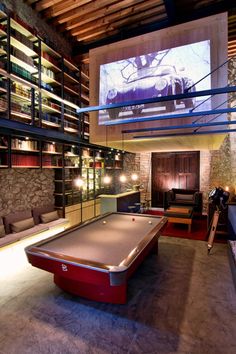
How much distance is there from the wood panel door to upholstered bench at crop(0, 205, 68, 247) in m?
4.80

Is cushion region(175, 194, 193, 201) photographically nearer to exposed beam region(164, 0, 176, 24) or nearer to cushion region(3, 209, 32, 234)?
cushion region(3, 209, 32, 234)

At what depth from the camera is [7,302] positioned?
2.74 metres

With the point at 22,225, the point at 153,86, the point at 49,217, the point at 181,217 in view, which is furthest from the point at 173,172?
the point at 22,225

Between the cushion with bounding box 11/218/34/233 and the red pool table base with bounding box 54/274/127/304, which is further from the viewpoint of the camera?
the cushion with bounding box 11/218/34/233

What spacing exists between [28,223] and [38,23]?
4.92m

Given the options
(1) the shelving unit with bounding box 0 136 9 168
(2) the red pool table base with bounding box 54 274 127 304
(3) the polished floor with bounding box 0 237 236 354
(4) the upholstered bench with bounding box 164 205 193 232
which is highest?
(1) the shelving unit with bounding box 0 136 9 168

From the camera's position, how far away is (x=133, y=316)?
2.46m

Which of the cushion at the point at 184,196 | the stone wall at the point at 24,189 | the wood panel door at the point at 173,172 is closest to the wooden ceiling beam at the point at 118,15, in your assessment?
the stone wall at the point at 24,189

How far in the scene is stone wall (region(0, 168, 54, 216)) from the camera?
4.58m

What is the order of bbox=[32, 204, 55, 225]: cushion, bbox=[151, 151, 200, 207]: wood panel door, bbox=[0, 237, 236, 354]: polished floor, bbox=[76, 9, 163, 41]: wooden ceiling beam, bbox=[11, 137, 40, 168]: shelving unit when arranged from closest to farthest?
bbox=[0, 237, 236, 354]: polished floor → bbox=[11, 137, 40, 168]: shelving unit → bbox=[76, 9, 163, 41]: wooden ceiling beam → bbox=[32, 204, 55, 225]: cushion → bbox=[151, 151, 200, 207]: wood panel door

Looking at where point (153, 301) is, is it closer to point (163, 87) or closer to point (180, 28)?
point (163, 87)

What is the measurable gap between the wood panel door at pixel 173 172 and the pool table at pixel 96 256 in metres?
5.22

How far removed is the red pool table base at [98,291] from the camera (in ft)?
8.63

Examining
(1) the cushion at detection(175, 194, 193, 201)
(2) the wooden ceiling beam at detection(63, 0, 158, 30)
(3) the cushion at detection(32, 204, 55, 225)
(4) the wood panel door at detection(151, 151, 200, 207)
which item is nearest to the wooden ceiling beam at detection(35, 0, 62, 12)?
(2) the wooden ceiling beam at detection(63, 0, 158, 30)
